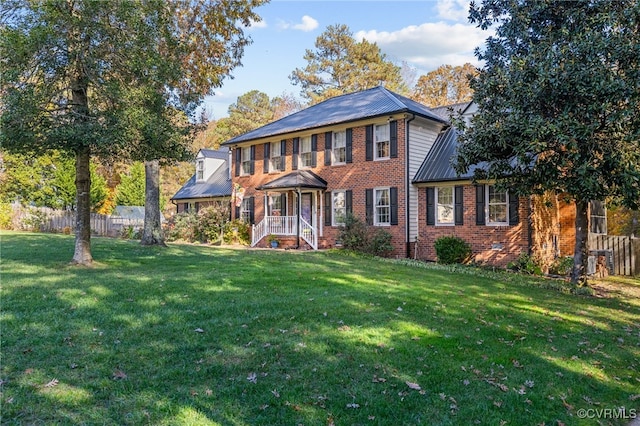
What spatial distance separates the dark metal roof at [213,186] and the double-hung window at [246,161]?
258 centimetres

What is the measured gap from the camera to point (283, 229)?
19516 mm

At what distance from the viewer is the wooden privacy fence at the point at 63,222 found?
955 inches

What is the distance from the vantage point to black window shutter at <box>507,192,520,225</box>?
13.9 meters

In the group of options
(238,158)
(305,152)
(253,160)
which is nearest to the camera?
(305,152)

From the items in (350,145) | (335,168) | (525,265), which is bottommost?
(525,265)

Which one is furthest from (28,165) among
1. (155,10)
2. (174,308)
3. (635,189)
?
(635,189)

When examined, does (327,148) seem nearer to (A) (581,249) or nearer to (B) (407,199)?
(B) (407,199)

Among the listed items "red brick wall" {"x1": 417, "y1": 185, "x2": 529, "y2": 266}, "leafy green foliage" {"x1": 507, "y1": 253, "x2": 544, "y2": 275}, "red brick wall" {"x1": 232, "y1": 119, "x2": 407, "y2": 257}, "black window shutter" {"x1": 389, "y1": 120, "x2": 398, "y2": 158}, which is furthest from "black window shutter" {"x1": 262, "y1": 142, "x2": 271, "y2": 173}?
"leafy green foliage" {"x1": 507, "y1": 253, "x2": 544, "y2": 275}

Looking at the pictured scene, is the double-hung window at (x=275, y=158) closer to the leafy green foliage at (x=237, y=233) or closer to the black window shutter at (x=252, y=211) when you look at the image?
the black window shutter at (x=252, y=211)

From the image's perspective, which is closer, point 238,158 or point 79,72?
point 79,72

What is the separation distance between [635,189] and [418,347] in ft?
21.5

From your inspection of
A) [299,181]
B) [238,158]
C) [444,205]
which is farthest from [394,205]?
[238,158]

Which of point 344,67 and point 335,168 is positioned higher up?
point 344,67

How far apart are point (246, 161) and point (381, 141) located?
8357mm
